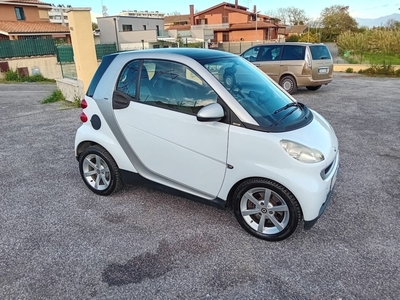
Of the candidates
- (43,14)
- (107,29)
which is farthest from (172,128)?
(43,14)

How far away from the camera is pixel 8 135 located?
6410 millimetres

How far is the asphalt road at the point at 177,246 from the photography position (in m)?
2.33

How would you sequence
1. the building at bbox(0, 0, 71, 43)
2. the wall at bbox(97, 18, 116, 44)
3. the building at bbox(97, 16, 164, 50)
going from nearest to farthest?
the building at bbox(0, 0, 71, 43) < the building at bbox(97, 16, 164, 50) < the wall at bbox(97, 18, 116, 44)

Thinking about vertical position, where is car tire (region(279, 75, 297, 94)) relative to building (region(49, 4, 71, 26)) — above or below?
below

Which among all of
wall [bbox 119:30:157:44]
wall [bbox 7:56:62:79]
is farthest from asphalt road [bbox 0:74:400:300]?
wall [bbox 119:30:157:44]

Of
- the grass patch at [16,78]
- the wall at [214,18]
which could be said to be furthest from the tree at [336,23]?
the grass patch at [16,78]

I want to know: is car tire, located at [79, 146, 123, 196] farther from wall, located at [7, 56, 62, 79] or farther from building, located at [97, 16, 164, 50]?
building, located at [97, 16, 164, 50]

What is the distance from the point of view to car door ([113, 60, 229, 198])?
9.34 ft

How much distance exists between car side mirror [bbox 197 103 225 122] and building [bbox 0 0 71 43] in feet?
102

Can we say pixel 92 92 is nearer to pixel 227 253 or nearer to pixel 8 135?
pixel 227 253

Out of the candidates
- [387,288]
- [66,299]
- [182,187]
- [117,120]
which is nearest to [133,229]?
[182,187]

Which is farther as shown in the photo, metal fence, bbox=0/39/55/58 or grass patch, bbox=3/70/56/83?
metal fence, bbox=0/39/55/58

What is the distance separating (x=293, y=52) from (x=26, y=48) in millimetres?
17009

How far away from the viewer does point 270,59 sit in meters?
10.1
